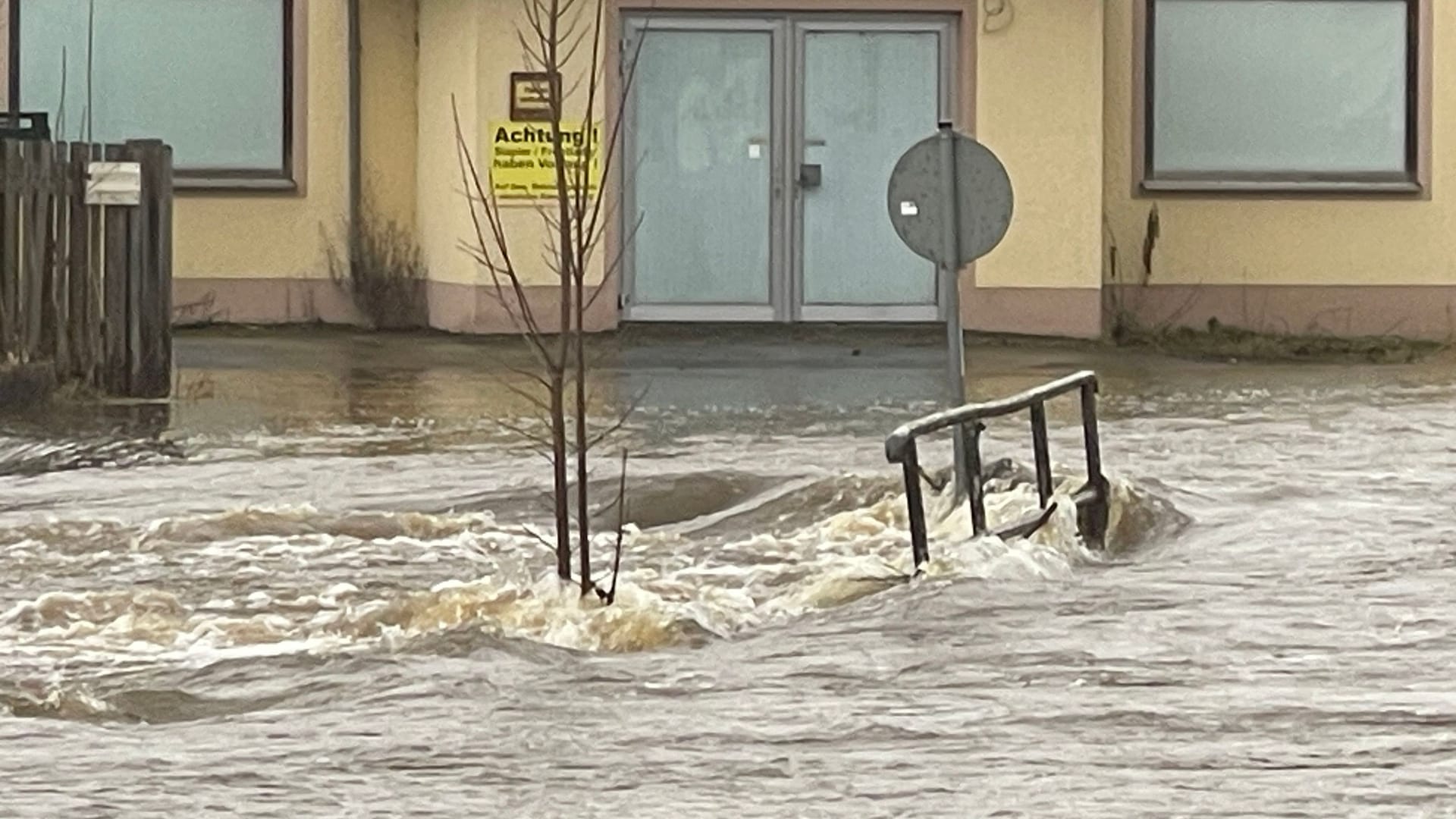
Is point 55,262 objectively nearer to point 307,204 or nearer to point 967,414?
point 967,414

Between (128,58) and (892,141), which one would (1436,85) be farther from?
(128,58)


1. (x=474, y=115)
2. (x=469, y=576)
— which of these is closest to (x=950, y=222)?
(x=469, y=576)

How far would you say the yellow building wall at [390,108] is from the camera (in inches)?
1003

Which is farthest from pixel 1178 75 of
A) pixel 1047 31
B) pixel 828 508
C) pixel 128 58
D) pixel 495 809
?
pixel 495 809

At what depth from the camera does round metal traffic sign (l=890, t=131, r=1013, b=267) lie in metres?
12.6

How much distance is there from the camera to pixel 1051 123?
24.1 meters

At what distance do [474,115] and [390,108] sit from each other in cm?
164

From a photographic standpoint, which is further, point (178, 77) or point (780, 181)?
point (178, 77)

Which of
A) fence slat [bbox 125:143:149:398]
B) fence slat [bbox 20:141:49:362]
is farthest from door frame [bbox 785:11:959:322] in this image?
fence slat [bbox 20:141:49:362]

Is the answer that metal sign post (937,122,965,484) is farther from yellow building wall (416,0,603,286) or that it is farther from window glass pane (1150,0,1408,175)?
window glass pane (1150,0,1408,175)

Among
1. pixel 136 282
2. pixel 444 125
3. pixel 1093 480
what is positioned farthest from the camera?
pixel 444 125

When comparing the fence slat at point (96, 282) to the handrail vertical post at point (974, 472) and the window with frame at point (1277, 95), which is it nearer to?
the handrail vertical post at point (974, 472)

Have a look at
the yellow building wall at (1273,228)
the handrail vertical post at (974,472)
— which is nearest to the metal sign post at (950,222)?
the handrail vertical post at (974,472)

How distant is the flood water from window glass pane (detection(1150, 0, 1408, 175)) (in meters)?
7.72
